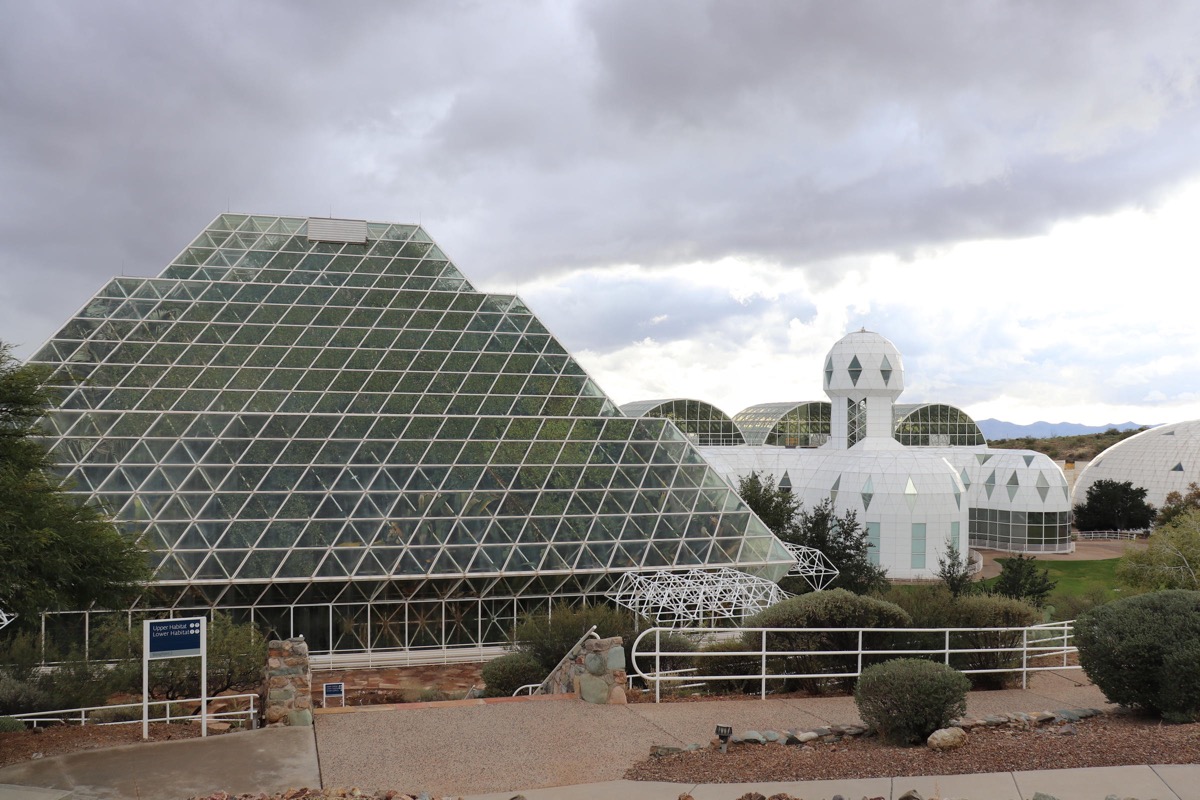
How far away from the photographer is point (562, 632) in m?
18.0

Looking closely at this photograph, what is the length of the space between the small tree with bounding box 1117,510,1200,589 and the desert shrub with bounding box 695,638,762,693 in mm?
17209

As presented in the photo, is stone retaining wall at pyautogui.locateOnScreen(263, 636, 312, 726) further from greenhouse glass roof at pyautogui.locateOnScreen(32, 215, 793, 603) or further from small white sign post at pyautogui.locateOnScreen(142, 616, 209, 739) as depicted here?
greenhouse glass roof at pyautogui.locateOnScreen(32, 215, 793, 603)

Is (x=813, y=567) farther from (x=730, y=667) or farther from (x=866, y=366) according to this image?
(x=866, y=366)

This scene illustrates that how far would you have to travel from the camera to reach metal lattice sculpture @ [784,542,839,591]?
1097 inches

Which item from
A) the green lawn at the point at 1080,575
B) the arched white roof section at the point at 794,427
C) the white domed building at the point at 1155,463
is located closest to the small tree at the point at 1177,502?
the white domed building at the point at 1155,463

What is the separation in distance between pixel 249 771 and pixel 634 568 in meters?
16.1

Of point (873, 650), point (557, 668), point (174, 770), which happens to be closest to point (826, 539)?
point (557, 668)

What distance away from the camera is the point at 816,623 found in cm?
1418

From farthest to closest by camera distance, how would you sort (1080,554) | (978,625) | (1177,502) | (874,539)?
(1177,502) < (1080,554) < (874,539) < (978,625)

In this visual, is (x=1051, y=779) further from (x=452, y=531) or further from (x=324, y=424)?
(x=324, y=424)

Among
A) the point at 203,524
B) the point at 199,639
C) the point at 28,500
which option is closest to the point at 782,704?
the point at 199,639

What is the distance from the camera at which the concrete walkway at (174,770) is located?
8758mm

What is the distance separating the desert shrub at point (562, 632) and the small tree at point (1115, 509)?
169 feet

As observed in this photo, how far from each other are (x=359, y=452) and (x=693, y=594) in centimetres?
1074
